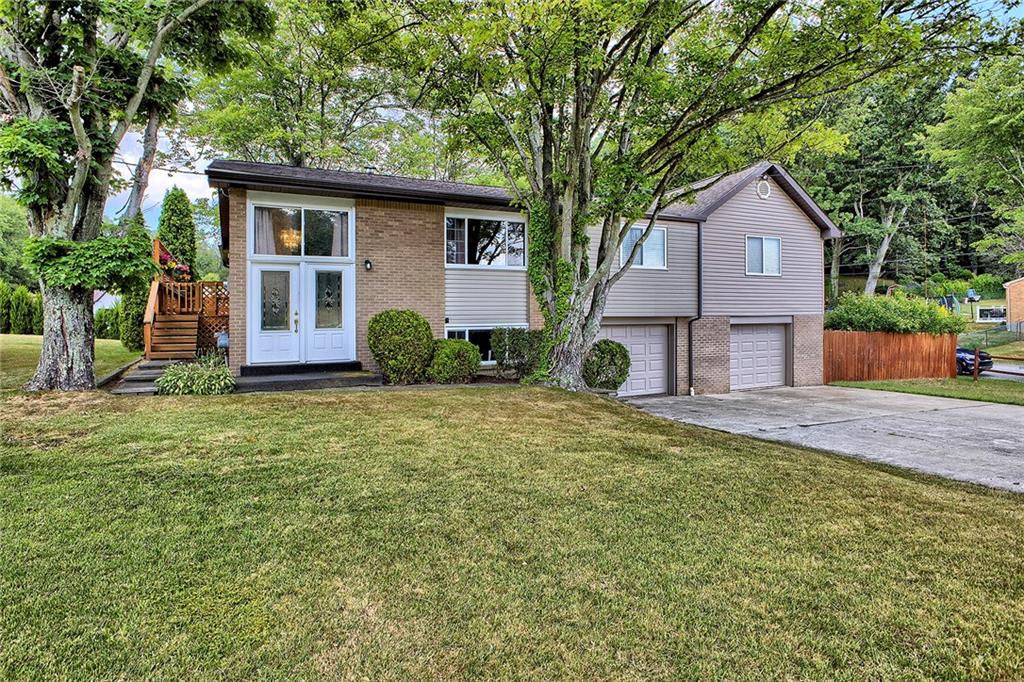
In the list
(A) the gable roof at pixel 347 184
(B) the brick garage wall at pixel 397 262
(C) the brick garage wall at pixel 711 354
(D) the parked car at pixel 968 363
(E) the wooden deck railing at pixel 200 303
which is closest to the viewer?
(A) the gable roof at pixel 347 184

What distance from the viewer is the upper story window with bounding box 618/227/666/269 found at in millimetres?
15016

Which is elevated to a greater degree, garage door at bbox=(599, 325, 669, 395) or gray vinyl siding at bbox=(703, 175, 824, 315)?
gray vinyl siding at bbox=(703, 175, 824, 315)

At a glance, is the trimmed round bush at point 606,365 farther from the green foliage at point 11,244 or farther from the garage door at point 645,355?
the green foliage at point 11,244

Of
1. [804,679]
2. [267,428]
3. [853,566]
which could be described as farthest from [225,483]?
[853,566]

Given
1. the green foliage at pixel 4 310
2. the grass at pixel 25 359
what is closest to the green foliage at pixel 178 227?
the grass at pixel 25 359

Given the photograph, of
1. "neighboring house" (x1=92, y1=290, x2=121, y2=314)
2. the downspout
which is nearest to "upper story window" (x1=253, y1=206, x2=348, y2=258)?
"neighboring house" (x1=92, y1=290, x2=121, y2=314)

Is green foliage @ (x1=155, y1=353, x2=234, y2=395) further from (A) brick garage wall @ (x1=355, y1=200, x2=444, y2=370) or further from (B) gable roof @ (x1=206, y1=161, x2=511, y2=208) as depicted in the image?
(B) gable roof @ (x1=206, y1=161, x2=511, y2=208)

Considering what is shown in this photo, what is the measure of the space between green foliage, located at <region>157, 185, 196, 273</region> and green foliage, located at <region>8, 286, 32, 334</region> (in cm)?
901

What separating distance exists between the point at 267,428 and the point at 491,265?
736 cm

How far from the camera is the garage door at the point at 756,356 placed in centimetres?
1691

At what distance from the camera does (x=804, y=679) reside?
2.54m

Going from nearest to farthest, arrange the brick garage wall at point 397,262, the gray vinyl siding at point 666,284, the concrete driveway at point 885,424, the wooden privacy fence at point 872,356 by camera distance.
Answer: the concrete driveway at point 885,424 → the brick garage wall at point 397,262 → the gray vinyl siding at point 666,284 → the wooden privacy fence at point 872,356

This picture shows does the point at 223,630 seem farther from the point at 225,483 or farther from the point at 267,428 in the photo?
the point at 267,428

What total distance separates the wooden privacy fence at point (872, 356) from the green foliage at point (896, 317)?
1.09ft
